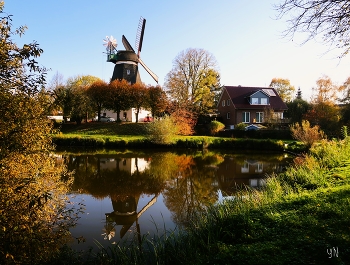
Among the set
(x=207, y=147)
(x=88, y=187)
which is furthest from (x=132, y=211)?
(x=207, y=147)

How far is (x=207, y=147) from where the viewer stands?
2659cm

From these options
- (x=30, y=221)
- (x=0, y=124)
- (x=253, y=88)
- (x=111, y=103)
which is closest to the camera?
(x=0, y=124)

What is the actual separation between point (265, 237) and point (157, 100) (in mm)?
32263

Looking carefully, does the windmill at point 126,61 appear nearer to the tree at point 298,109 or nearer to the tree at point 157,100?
the tree at point 157,100

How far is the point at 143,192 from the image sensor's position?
1045cm

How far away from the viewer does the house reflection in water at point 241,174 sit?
37.4 feet

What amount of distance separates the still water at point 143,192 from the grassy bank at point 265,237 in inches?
40.6

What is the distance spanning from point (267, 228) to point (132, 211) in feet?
14.8

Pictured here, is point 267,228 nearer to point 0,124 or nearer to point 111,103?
point 0,124

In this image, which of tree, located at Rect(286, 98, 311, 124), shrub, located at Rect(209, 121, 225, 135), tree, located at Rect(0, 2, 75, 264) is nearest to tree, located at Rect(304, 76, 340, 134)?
tree, located at Rect(286, 98, 311, 124)

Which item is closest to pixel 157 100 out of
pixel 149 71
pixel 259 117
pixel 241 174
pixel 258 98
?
pixel 149 71

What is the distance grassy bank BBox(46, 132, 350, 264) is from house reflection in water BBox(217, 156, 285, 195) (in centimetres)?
355

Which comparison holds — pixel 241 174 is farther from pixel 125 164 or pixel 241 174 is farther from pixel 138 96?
pixel 138 96

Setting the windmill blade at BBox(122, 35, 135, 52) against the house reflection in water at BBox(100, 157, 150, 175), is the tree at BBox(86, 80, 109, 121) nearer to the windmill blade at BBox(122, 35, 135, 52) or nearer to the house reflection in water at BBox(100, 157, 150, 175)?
the windmill blade at BBox(122, 35, 135, 52)
